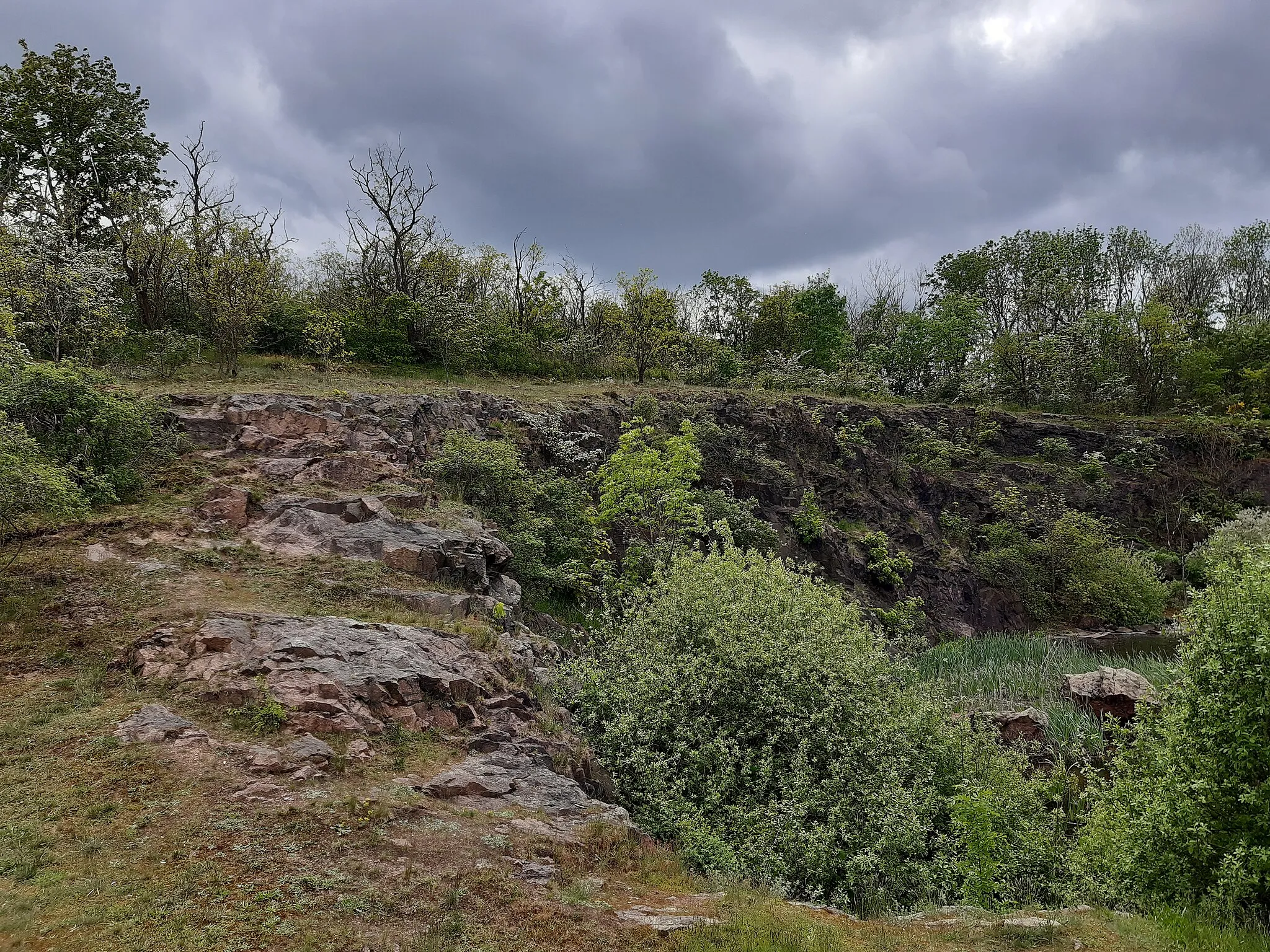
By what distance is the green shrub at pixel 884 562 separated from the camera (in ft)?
92.7

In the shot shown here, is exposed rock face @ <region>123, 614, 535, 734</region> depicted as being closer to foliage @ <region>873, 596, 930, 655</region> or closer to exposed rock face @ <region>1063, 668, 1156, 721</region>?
exposed rock face @ <region>1063, 668, 1156, 721</region>

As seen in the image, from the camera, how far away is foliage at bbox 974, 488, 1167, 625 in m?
26.9

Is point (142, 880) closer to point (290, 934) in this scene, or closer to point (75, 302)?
point (290, 934)

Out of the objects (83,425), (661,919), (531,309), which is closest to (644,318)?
(531,309)

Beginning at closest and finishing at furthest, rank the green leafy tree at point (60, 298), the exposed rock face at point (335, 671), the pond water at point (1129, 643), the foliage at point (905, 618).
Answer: the exposed rock face at point (335, 671), the green leafy tree at point (60, 298), the pond water at point (1129, 643), the foliage at point (905, 618)

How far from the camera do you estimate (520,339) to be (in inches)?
1286

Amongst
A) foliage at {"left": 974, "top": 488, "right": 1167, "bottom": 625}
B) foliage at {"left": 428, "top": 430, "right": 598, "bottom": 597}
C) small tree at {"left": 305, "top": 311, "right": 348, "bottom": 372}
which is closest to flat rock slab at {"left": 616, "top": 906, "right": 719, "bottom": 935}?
foliage at {"left": 428, "top": 430, "right": 598, "bottom": 597}

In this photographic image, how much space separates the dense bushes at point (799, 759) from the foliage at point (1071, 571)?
2025 centimetres

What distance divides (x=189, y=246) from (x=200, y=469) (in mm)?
14705

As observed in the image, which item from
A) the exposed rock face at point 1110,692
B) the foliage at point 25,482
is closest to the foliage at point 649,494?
the exposed rock face at point 1110,692

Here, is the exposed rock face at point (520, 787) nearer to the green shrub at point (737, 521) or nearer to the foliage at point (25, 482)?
the foliage at point (25, 482)

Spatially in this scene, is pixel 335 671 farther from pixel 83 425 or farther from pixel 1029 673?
pixel 1029 673

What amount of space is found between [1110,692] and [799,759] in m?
8.28

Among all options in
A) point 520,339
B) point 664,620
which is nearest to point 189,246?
point 520,339
